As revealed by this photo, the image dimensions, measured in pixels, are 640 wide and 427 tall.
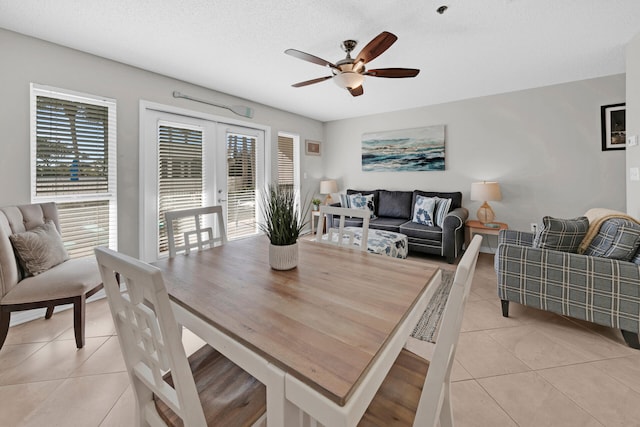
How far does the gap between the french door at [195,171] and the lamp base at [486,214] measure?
3409 mm

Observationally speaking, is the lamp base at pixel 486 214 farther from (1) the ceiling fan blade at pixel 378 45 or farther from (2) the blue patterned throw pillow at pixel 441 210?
(1) the ceiling fan blade at pixel 378 45

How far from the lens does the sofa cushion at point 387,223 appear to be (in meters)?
4.02

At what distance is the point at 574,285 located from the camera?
74.7 inches

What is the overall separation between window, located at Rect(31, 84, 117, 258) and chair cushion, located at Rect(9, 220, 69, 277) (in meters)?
0.54

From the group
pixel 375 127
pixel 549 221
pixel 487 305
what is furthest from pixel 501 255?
pixel 375 127

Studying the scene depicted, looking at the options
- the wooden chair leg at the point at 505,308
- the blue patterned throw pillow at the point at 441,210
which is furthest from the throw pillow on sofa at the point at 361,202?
the wooden chair leg at the point at 505,308

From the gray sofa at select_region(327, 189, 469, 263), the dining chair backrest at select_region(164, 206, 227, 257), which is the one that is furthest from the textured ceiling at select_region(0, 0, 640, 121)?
the gray sofa at select_region(327, 189, 469, 263)

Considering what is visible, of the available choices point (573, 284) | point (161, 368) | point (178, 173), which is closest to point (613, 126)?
point (573, 284)

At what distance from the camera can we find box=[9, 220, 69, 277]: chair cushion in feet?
6.10

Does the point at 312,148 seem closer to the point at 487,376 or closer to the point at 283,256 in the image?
the point at 283,256

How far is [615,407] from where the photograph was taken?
1359 millimetres

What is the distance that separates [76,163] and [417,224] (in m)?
4.14

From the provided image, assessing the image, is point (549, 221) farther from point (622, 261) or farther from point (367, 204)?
point (367, 204)

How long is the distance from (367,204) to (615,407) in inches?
141
